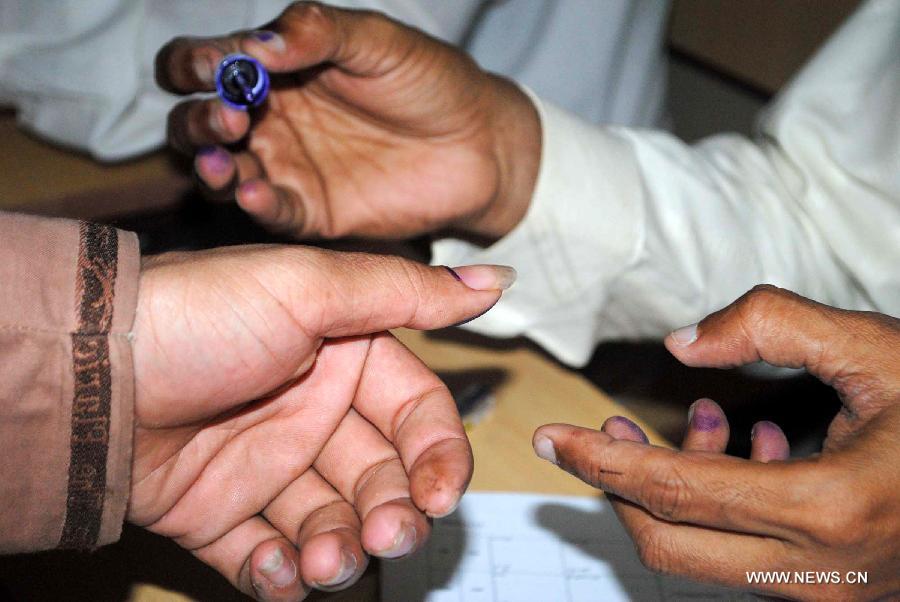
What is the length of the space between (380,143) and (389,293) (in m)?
0.33

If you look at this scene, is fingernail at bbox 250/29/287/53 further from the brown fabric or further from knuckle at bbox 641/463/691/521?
knuckle at bbox 641/463/691/521

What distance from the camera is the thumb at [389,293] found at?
1.36 ft

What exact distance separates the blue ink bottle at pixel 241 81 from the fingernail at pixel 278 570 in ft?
1.18

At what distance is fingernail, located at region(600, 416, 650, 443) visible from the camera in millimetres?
419

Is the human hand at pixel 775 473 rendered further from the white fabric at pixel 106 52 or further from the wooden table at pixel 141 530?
the white fabric at pixel 106 52

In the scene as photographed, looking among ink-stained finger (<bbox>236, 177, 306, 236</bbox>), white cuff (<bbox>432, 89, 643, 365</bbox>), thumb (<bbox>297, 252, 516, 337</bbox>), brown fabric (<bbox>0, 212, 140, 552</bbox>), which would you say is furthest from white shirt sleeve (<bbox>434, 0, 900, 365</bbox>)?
brown fabric (<bbox>0, 212, 140, 552</bbox>)

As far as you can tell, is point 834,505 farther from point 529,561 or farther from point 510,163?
point 510,163

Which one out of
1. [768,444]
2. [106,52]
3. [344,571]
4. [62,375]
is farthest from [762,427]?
[106,52]

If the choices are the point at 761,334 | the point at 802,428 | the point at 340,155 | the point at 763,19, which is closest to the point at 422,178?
the point at 340,155

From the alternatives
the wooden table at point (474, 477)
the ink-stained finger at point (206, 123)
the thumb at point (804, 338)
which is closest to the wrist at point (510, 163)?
the wooden table at point (474, 477)

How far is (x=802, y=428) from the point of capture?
33.6 inches

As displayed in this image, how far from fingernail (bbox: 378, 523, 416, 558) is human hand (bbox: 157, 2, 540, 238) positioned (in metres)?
0.33

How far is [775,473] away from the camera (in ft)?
1.19

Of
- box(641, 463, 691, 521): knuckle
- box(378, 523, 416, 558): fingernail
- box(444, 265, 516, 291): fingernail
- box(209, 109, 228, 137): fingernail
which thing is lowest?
box(378, 523, 416, 558): fingernail
